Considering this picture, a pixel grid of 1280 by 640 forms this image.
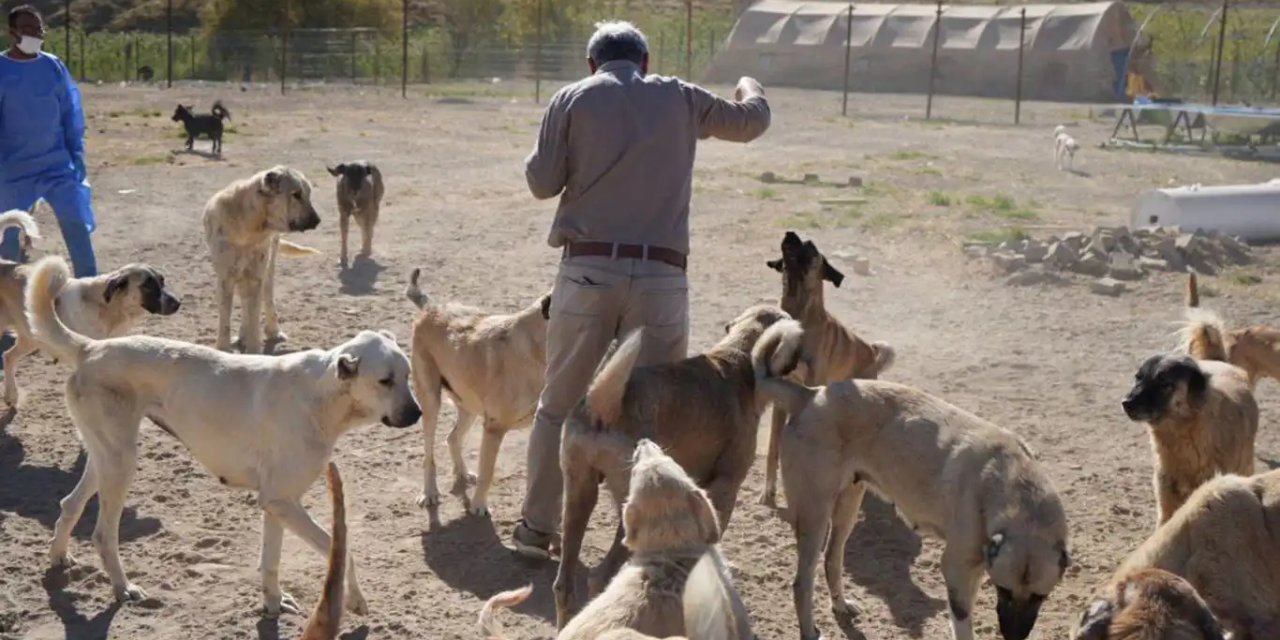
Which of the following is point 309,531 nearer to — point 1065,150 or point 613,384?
point 613,384

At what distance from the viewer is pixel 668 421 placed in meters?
6.20

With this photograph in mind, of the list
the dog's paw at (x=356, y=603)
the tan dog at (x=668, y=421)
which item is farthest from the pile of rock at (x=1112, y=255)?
the dog's paw at (x=356, y=603)

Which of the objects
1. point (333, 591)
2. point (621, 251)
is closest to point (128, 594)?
point (333, 591)

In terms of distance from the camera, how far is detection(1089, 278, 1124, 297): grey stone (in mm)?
13320

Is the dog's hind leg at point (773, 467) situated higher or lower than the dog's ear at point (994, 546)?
lower

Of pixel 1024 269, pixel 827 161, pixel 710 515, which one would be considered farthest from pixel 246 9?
pixel 710 515

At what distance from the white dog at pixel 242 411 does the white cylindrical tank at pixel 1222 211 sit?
39.1 ft

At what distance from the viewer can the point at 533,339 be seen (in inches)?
303

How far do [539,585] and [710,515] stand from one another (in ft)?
7.45

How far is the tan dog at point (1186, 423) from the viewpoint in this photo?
6.73 meters

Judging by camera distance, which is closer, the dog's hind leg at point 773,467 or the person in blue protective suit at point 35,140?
the dog's hind leg at point 773,467

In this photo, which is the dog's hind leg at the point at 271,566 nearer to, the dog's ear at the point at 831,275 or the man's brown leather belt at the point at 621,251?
the man's brown leather belt at the point at 621,251

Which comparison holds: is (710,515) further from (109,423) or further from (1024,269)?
(1024,269)

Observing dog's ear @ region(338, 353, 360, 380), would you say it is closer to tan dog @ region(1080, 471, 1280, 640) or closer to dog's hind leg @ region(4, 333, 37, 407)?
tan dog @ region(1080, 471, 1280, 640)
